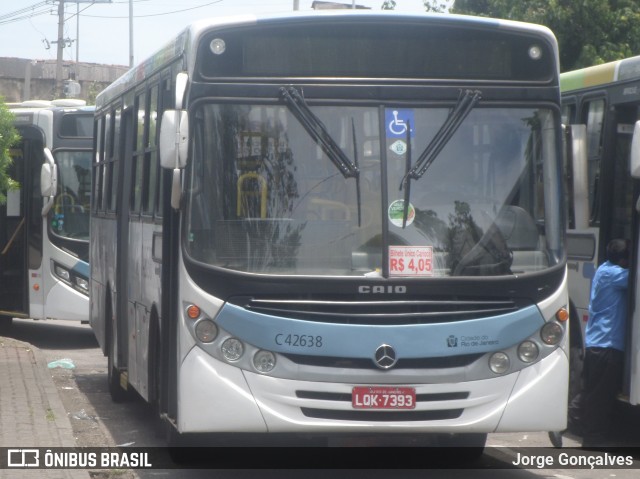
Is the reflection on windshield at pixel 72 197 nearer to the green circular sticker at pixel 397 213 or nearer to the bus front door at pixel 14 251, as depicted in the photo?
the bus front door at pixel 14 251

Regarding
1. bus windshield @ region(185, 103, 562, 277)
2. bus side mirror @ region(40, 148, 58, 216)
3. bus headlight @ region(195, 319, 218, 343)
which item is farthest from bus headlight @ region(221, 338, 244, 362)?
bus side mirror @ region(40, 148, 58, 216)

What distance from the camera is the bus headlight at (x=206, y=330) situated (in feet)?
25.2

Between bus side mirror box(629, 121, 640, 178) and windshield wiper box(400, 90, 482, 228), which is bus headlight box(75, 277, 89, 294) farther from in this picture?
windshield wiper box(400, 90, 482, 228)

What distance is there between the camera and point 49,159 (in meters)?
17.7

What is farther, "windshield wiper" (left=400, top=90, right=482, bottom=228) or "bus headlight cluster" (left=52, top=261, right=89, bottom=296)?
"bus headlight cluster" (left=52, top=261, right=89, bottom=296)

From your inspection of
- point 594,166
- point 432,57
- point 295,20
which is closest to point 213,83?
point 295,20

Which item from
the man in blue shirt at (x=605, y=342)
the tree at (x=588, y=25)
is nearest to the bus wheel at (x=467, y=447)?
the man in blue shirt at (x=605, y=342)

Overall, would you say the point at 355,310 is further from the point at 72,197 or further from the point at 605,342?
the point at 72,197

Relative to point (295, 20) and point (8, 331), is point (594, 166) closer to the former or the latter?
point (295, 20)

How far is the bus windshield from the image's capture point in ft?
25.4

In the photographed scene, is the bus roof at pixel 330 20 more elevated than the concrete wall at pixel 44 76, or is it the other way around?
the concrete wall at pixel 44 76

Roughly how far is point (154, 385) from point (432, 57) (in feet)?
10.7

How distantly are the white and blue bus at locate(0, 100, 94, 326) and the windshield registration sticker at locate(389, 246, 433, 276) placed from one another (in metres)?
11.3

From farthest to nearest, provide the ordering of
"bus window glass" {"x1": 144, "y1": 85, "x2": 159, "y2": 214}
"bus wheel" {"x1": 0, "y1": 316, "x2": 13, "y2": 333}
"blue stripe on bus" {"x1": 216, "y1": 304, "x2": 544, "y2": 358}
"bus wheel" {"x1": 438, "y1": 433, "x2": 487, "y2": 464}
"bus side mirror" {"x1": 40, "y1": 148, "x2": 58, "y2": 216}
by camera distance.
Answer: "bus wheel" {"x1": 0, "y1": 316, "x2": 13, "y2": 333} < "bus side mirror" {"x1": 40, "y1": 148, "x2": 58, "y2": 216} < "bus window glass" {"x1": 144, "y1": 85, "x2": 159, "y2": 214} < "bus wheel" {"x1": 438, "y1": 433, "x2": 487, "y2": 464} < "blue stripe on bus" {"x1": 216, "y1": 304, "x2": 544, "y2": 358}
